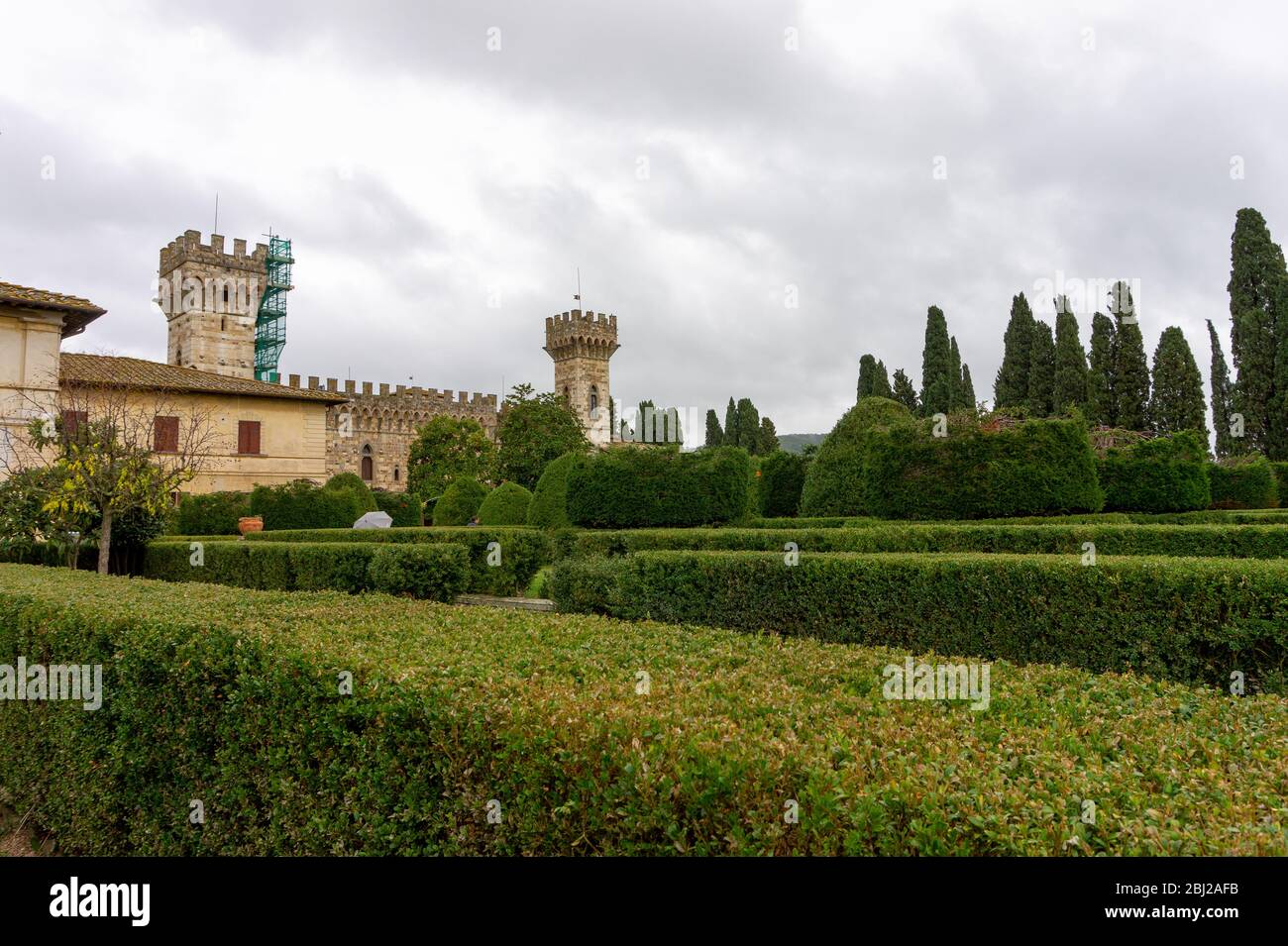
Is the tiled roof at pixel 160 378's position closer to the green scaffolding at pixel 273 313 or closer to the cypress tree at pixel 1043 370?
the green scaffolding at pixel 273 313

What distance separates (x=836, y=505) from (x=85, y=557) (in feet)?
54.3

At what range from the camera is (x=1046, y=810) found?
2.33 meters

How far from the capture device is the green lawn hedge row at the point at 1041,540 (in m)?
10.8

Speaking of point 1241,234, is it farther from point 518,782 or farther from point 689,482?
point 518,782

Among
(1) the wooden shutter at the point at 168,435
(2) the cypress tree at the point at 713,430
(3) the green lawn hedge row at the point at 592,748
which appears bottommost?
(3) the green lawn hedge row at the point at 592,748

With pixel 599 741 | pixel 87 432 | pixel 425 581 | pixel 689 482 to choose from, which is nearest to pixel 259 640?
pixel 599 741

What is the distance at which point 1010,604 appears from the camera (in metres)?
7.26

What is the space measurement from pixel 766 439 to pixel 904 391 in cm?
1512

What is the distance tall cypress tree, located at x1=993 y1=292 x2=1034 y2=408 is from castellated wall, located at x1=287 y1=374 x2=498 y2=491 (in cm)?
3457

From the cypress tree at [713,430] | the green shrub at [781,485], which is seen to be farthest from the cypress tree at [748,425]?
the green shrub at [781,485]

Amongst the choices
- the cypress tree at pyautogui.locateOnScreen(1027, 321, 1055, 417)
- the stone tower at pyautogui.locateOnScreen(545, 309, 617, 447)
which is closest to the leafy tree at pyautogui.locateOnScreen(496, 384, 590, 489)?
the stone tower at pyautogui.locateOnScreen(545, 309, 617, 447)

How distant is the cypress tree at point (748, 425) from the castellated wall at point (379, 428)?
742 inches

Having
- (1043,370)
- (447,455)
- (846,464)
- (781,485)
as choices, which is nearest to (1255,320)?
(1043,370)

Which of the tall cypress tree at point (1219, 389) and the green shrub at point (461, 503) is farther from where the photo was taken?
the tall cypress tree at point (1219, 389)
